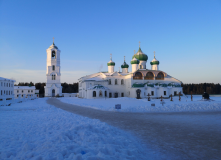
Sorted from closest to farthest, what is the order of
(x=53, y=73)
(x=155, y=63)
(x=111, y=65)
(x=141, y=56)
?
(x=141, y=56), (x=155, y=63), (x=111, y=65), (x=53, y=73)

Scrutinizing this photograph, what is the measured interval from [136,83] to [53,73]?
104 ft

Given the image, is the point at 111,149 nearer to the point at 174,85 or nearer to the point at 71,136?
the point at 71,136

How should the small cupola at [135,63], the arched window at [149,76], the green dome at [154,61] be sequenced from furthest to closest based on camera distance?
the green dome at [154,61]
the small cupola at [135,63]
the arched window at [149,76]

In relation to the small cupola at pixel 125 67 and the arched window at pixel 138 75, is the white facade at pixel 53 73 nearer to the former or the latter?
the small cupola at pixel 125 67

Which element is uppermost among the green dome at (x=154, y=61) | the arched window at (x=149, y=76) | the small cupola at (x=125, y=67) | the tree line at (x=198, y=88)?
the green dome at (x=154, y=61)

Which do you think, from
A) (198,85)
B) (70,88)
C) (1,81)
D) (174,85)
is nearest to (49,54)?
(1,81)

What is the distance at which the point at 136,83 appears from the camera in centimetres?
4306

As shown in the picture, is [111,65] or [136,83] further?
[111,65]

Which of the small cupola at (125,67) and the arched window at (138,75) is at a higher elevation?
the small cupola at (125,67)

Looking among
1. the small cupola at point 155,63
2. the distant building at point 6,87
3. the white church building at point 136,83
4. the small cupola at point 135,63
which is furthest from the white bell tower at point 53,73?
the small cupola at point 155,63

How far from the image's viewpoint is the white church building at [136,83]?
1665 inches

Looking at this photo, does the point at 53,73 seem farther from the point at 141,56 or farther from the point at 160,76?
the point at 160,76

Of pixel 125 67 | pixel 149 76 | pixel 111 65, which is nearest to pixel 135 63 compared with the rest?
pixel 149 76

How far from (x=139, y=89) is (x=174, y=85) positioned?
8854mm
